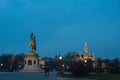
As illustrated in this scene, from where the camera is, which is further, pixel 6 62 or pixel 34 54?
pixel 6 62

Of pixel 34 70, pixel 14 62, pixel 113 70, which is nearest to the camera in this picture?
pixel 113 70

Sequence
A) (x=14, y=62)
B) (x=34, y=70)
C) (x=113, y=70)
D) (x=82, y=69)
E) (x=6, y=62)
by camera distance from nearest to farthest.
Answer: (x=82, y=69)
(x=113, y=70)
(x=34, y=70)
(x=14, y=62)
(x=6, y=62)

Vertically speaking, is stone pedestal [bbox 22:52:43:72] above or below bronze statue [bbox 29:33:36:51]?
below

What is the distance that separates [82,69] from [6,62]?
11538 centimetres

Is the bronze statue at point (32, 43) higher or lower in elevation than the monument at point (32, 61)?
higher

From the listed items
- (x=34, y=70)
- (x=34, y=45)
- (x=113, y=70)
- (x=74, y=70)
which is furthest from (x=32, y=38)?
(x=74, y=70)

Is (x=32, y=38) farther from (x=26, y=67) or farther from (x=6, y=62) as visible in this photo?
(x=6, y=62)

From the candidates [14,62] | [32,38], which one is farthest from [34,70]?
[14,62]

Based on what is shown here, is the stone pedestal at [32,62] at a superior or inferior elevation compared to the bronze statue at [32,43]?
inferior

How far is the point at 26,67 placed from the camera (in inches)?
3775

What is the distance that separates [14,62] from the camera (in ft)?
500

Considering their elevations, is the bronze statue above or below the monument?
above

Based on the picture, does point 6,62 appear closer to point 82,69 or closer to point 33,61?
point 33,61

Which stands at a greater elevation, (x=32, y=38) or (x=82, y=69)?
(x=32, y=38)
